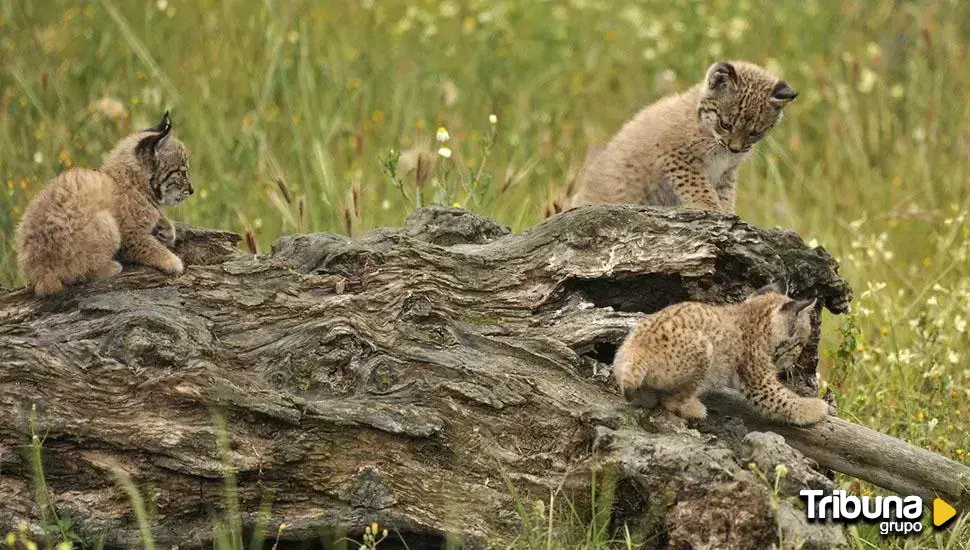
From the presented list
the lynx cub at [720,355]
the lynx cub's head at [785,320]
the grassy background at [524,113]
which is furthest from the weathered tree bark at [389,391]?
the grassy background at [524,113]

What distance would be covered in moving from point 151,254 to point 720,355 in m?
2.60

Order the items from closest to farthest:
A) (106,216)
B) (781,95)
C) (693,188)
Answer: (106,216) → (781,95) → (693,188)

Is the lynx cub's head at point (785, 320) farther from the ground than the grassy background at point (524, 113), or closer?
closer

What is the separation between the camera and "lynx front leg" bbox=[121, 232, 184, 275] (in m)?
5.69

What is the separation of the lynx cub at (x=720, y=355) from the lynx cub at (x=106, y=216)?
7.01ft

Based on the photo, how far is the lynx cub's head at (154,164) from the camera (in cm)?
604

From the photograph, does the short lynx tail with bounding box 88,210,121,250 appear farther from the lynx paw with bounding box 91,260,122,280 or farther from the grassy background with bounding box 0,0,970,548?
the grassy background with bounding box 0,0,970,548

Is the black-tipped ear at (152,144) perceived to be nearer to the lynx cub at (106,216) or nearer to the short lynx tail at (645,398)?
the lynx cub at (106,216)

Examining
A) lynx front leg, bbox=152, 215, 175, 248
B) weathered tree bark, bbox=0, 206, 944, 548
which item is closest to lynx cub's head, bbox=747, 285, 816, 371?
weathered tree bark, bbox=0, 206, 944, 548

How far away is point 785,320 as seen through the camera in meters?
5.54

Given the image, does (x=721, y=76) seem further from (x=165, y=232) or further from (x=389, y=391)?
(x=165, y=232)

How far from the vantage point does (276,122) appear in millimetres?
10383

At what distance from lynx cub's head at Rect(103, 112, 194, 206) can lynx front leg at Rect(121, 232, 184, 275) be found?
387 millimetres

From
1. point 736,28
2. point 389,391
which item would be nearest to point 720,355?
point 389,391
